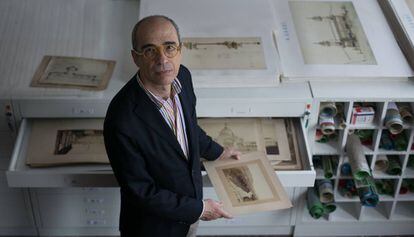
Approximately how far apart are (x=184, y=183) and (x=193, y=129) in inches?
5.0

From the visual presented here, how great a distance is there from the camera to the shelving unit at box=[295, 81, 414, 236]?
1.50m

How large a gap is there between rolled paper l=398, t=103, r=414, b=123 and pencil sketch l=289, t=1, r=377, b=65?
0.16 metres

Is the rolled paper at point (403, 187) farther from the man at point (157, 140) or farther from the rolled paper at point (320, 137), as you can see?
the man at point (157, 140)

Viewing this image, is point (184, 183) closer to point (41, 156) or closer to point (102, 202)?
point (41, 156)

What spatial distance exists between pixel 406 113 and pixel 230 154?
→ 1.76 feet

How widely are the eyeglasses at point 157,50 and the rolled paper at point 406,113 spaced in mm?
809

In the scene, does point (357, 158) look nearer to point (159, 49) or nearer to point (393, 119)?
point (393, 119)

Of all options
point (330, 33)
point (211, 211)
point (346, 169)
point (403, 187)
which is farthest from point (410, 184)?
point (211, 211)

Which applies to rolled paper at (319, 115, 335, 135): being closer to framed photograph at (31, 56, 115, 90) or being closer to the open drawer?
the open drawer

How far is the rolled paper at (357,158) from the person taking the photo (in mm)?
1558

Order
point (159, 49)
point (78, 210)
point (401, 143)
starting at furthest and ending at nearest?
1. point (78, 210)
2. point (401, 143)
3. point (159, 49)

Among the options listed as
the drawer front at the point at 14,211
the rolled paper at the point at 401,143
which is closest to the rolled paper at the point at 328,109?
the rolled paper at the point at 401,143

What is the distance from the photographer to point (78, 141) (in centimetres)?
150

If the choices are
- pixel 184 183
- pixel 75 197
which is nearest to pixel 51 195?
pixel 75 197
